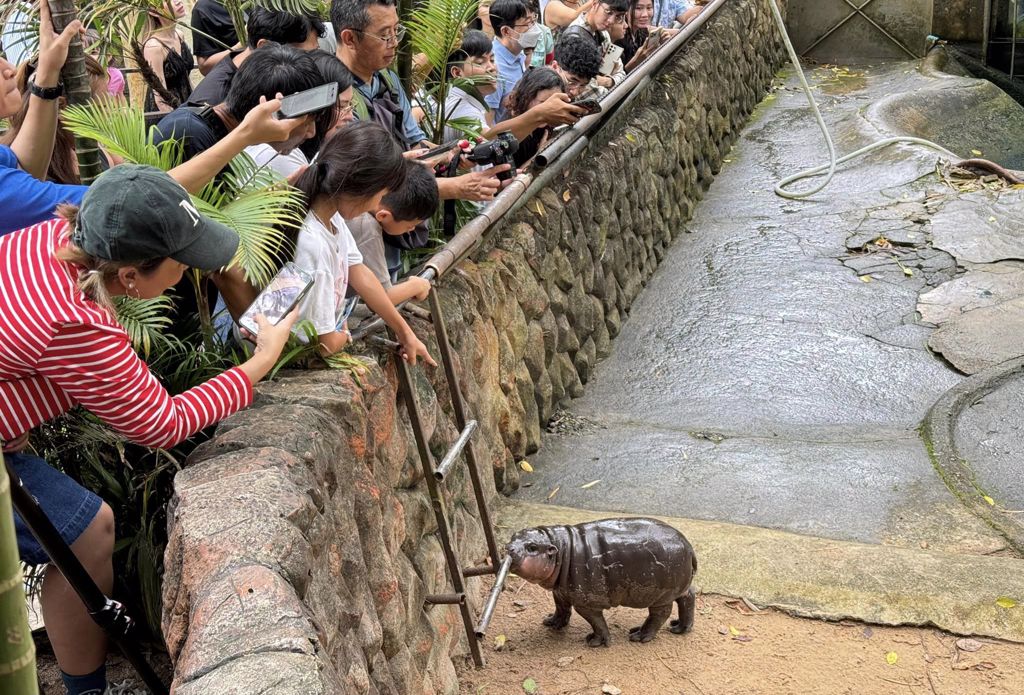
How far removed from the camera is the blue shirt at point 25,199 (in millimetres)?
2758

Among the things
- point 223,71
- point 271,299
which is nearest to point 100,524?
point 271,299

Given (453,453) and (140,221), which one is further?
(453,453)

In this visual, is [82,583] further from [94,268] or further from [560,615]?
[560,615]

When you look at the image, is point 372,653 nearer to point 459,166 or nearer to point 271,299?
point 271,299

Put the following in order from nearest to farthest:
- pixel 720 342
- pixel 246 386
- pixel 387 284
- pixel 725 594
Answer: pixel 246 386 → pixel 387 284 → pixel 725 594 → pixel 720 342

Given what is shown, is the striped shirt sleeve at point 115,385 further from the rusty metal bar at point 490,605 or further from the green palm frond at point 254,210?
the rusty metal bar at point 490,605

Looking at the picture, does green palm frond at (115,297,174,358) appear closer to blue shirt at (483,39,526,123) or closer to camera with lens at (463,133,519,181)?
camera with lens at (463,133,519,181)

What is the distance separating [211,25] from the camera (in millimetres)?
5258

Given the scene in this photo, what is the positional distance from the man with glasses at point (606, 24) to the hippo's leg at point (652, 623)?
3498 millimetres

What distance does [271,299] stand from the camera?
117 inches

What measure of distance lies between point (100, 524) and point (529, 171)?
128 inches

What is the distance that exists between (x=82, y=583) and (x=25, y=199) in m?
0.98

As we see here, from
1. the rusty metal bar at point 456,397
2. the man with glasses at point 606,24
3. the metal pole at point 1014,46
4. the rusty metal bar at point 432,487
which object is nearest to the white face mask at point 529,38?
the man with glasses at point 606,24

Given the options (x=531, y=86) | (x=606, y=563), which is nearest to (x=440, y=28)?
(x=531, y=86)
